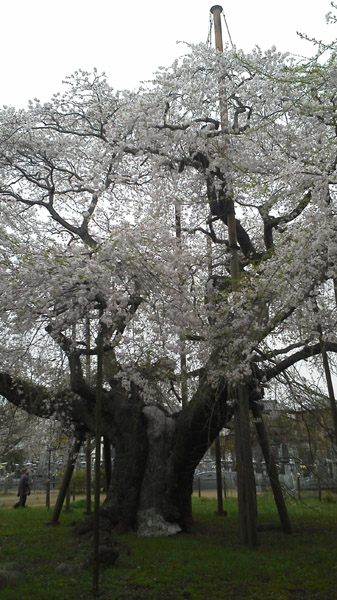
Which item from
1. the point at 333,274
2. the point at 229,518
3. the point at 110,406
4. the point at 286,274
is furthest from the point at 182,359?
the point at 229,518

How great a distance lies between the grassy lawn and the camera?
532 centimetres

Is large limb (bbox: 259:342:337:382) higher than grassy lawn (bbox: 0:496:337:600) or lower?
higher

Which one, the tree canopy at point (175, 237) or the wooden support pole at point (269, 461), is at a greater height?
the tree canopy at point (175, 237)

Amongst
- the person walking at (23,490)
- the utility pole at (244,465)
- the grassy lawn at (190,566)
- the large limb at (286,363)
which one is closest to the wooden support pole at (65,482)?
the grassy lawn at (190,566)

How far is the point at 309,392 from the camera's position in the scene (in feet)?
24.0

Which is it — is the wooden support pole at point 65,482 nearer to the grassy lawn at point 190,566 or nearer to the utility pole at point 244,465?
the grassy lawn at point 190,566

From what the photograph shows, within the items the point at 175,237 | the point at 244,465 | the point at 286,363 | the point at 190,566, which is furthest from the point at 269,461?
the point at 175,237

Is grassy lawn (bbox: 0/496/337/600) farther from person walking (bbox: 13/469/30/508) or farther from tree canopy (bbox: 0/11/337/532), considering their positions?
person walking (bbox: 13/469/30/508)

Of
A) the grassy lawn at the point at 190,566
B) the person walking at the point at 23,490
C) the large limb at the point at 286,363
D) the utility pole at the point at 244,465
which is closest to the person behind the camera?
the grassy lawn at the point at 190,566

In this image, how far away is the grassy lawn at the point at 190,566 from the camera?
532cm

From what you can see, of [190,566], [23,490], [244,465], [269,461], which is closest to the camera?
[190,566]

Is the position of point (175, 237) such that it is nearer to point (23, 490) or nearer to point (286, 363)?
point (286, 363)

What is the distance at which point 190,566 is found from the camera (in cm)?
636

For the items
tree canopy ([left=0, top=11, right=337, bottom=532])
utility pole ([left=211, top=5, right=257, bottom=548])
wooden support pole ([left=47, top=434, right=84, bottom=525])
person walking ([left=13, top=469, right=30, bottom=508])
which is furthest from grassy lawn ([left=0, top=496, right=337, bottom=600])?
person walking ([left=13, top=469, right=30, bottom=508])
